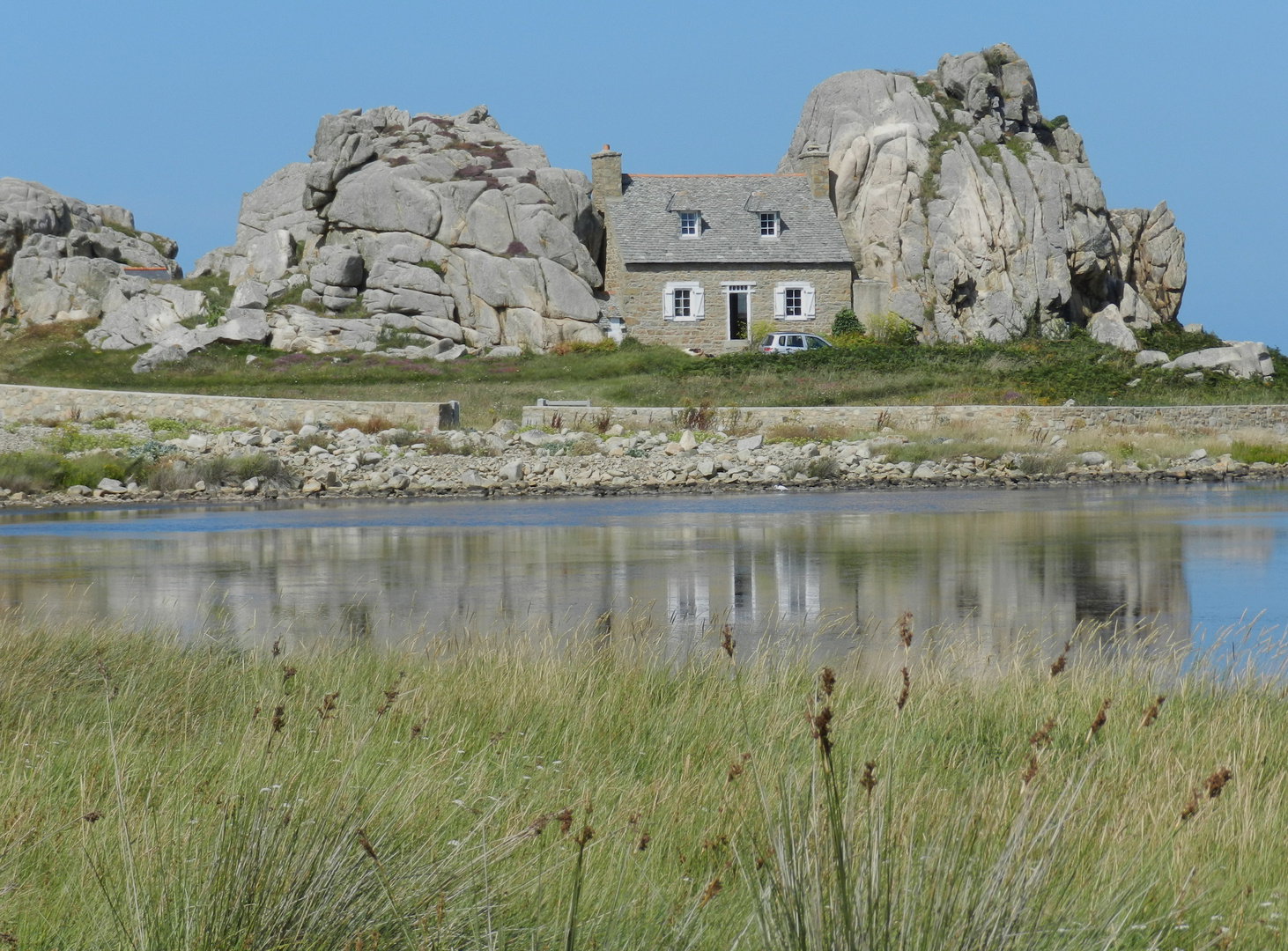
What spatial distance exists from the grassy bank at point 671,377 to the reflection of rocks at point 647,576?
16.2 meters

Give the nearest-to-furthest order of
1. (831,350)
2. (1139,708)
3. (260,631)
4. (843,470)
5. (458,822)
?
(458,822) → (1139,708) → (260,631) → (843,470) → (831,350)

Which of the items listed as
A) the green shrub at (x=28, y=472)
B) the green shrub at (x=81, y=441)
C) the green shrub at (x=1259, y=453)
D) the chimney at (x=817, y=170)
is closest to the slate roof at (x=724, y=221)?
the chimney at (x=817, y=170)

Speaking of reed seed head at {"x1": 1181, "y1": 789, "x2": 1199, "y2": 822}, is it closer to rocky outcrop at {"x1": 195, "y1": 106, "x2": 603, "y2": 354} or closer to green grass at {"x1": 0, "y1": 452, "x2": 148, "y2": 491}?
green grass at {"x1": 0, "y1": 452, "x2": 148, "y2": 491}

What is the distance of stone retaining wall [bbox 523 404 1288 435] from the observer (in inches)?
1396

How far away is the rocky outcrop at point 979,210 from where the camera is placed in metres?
50.3

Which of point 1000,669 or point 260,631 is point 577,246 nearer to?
point 260,631

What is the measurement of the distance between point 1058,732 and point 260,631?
731cm

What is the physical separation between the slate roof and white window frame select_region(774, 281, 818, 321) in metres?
0.90

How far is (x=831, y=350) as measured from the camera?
43875 mm

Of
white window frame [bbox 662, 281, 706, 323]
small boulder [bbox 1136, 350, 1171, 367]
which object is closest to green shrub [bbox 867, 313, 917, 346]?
white window frame [bbox 662, 281, 706, 323]

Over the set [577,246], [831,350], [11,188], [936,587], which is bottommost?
[936,587]

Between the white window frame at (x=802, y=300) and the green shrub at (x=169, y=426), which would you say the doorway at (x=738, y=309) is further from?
the green shrub at (x=169, y=426)

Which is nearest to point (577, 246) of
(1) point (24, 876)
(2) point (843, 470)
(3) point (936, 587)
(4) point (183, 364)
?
(4) point (183, 364)

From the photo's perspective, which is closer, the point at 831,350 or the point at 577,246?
the point at 831,350
